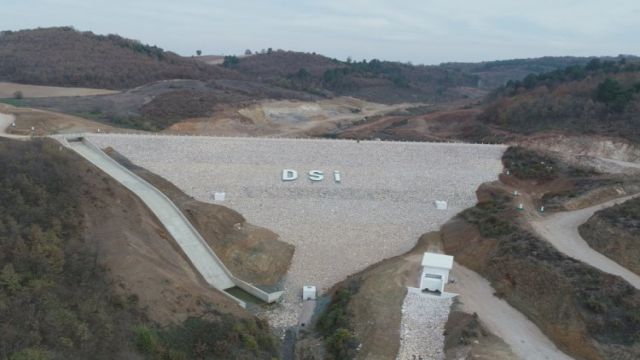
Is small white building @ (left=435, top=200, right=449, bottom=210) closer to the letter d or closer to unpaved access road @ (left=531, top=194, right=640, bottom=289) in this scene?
unpaved access road @ (left=531, top=194, right=640, bottom=289)

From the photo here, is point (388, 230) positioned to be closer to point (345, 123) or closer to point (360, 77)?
point (345, 123)

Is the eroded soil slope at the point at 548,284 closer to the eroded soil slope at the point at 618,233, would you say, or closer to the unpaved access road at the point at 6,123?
the eroded soil slope at the point at 618,233

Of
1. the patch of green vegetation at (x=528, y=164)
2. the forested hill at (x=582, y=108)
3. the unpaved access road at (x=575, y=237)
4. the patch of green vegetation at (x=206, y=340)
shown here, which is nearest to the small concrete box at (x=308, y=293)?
the patch of green vegetation at (x=206, y=340)

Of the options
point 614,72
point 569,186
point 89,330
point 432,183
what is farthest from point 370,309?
point 614,72

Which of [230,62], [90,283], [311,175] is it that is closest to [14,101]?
[311,175]

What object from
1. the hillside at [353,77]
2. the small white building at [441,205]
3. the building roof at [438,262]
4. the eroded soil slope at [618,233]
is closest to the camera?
the building roof at [438,262]

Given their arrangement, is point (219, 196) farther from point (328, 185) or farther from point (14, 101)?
point (14, 101)
